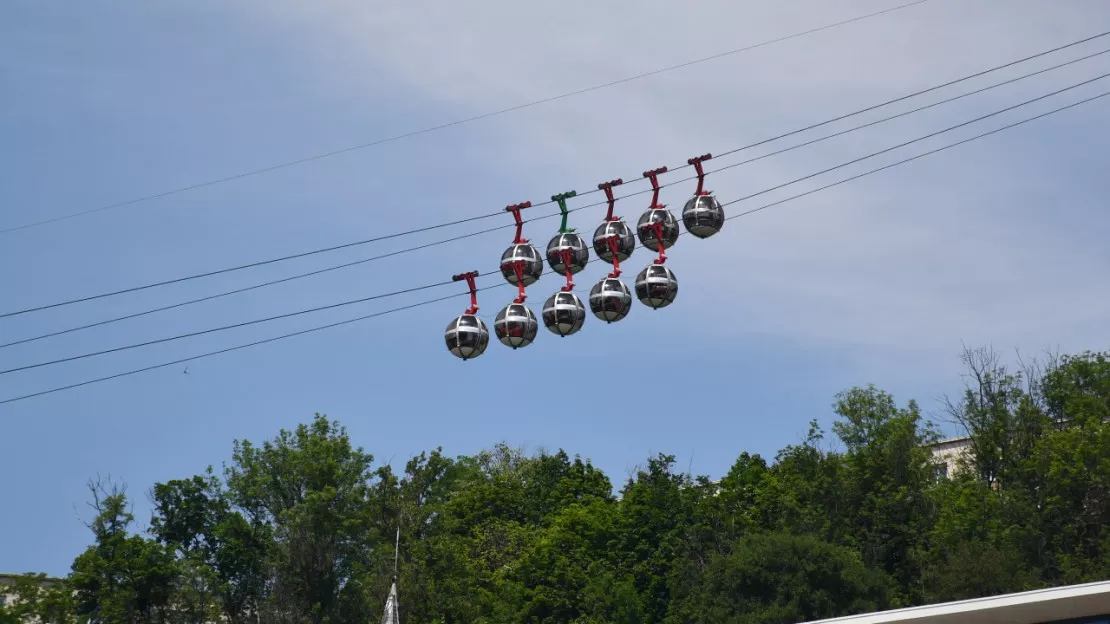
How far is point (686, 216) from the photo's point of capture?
79.2 feet

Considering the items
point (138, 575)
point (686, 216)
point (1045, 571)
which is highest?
point (138, 575)

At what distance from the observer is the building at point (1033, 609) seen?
70.7ft

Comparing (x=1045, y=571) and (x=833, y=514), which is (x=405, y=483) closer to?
(x=833, y=514)

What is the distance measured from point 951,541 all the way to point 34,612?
4431 centimetres

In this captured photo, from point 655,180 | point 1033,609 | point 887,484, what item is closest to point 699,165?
point 655,180

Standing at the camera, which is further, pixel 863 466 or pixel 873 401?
pixel 873 401

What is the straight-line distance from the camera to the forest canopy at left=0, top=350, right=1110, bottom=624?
6081 cm

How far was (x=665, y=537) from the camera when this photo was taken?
7019 cm

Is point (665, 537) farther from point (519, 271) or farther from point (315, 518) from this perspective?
point (519, 271)

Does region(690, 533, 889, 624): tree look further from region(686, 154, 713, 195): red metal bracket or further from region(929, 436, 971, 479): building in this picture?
region(686, 154, 713, 195): red metal bracket

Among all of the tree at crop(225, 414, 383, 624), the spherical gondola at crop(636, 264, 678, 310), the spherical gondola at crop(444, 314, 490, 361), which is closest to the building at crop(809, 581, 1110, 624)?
the spherical gondola at crop(636, 264, 678, 310)

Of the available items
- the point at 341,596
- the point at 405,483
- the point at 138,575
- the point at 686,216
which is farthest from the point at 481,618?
the point at 686,216

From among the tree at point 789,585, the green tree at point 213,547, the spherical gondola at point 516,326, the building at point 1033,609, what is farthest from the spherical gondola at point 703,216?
the green tree at point 213,547

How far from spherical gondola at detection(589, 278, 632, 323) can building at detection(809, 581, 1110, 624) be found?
705cm
